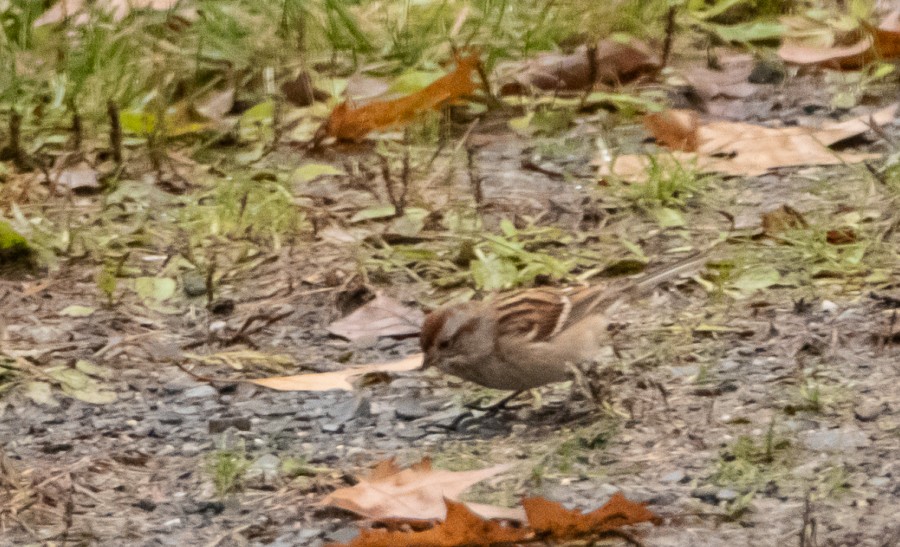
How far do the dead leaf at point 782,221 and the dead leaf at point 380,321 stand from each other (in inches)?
50.8

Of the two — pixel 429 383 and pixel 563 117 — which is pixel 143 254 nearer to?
pixel 429 383

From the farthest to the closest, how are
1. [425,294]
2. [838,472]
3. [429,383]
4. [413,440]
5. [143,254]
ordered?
[143,254]
[425,294]
[429,383]
[413,440]
[838,472]

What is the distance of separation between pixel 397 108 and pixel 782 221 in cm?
167

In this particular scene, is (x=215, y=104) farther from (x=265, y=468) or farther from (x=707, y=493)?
(x=707, y=493)

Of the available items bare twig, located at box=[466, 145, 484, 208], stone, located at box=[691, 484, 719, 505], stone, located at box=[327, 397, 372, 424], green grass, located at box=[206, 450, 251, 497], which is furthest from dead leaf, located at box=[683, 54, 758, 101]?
green grass, located at box=[206, 450, 251, 497]

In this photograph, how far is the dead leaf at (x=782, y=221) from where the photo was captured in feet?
18.2

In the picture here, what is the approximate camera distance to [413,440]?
4.41 m

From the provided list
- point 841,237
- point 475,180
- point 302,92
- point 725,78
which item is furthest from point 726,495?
point 302,92

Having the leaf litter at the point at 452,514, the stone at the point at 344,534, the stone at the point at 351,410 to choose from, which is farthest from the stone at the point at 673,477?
the stone at the point at 351,410

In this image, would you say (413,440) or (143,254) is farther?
(143,254)

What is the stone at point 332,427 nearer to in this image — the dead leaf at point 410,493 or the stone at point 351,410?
the stone at point 351,410

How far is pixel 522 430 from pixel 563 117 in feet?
7.93

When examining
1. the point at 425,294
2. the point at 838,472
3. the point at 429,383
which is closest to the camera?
the point at 838,472

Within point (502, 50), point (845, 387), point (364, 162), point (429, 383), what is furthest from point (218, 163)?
point (845, 387)
